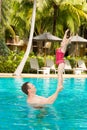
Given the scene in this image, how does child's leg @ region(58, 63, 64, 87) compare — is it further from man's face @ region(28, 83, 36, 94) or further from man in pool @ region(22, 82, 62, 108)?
man in pool @ region(22, 82, 62, 108)

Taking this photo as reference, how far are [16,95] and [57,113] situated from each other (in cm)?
444

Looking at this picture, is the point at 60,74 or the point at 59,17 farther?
the point at 59,17

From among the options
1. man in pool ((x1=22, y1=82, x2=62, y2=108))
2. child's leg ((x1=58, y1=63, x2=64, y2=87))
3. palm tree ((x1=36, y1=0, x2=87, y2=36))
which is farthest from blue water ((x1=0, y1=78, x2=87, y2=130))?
palm tree ((x1=36, y1=0, x2=87, y2=36))

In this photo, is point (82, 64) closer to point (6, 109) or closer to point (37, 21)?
point (37, 21)

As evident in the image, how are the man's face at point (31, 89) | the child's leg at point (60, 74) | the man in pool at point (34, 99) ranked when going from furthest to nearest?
1. the man in pool at point (34, 99)
2. the man's face at point (31, 89)
3. the child's leg at point (60, 74)

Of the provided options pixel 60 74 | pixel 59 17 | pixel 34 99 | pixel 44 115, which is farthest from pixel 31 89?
pixel 59 17

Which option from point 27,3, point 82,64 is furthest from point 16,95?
point 27,3

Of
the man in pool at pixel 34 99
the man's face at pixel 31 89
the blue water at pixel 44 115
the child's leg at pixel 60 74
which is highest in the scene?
the child's leg at pixel 60 74

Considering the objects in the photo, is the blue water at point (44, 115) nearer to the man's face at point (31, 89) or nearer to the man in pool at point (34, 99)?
the man in pool at point (34, 99)

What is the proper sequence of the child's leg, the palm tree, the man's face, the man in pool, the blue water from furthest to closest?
1. the palm tree
2. the man in pool
3. the man's face
4. the blue water
5. the child's leg

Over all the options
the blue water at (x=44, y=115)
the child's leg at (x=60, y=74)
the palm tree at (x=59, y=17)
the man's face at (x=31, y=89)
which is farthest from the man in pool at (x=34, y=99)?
the palm tree at (x=59, y=17)

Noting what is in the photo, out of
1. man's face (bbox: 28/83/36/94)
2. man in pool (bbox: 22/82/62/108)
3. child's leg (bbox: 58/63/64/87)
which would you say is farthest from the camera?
man in pool (bbox: 22/82/62/108)

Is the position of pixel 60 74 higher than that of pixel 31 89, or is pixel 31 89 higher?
pixel 60 74

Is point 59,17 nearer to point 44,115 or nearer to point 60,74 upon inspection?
point 44,115
